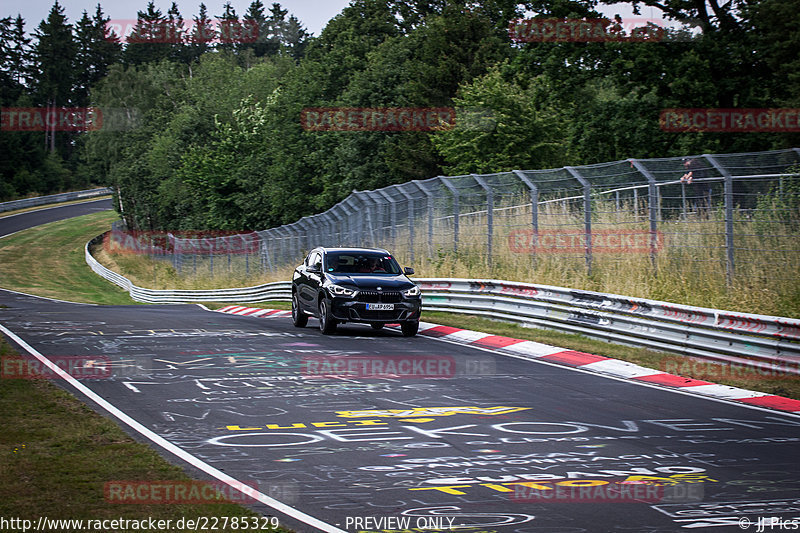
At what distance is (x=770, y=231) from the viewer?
13.8 m

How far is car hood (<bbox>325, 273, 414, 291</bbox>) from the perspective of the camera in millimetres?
17250

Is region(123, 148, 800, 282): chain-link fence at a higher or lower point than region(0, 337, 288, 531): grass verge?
higher

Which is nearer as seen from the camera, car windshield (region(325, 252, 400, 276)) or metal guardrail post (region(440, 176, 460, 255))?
car windshield (region(325, 252, 400, 276))

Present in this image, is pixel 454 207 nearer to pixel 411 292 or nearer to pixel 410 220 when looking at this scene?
pixel 410 220

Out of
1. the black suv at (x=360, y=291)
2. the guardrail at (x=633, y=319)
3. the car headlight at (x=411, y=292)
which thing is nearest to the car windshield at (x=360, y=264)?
the black suv at (x=360, y=291)

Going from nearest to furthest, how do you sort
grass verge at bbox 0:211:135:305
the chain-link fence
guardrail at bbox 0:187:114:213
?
the chain-link fence < grass verge at bbox 0:211:135:305 < guardrail at bbox 0:187:114:213

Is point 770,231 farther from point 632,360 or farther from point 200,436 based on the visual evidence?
point 200,436

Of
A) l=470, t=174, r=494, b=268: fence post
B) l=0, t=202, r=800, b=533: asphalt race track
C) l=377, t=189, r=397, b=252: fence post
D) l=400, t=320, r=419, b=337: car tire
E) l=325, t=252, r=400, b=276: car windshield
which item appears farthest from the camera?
l=377, t=189, r=397, b=252: fence post

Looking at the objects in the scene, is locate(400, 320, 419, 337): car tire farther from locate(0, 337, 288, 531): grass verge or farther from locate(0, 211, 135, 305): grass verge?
locate(0, 211, 135, 305): grass verge

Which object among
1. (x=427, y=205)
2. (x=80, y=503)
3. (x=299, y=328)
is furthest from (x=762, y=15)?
(x=80, y=503)

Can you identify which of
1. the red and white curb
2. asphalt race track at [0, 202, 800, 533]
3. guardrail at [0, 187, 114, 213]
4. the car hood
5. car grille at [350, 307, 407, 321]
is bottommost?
the red and white curb

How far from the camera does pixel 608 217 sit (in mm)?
17453

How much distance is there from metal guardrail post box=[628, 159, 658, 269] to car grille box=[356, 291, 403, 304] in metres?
4.71

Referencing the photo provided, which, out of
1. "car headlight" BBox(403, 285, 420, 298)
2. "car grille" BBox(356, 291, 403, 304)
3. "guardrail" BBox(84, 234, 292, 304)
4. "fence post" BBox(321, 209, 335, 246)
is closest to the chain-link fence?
"car headlight" BBox(403, 285, 420, 298)
